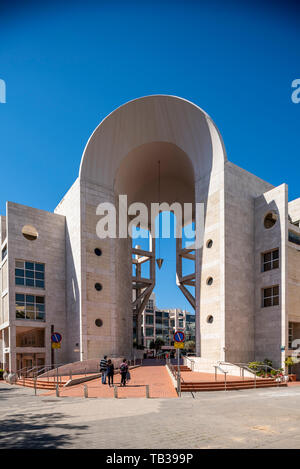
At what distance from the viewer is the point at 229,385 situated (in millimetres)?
17516

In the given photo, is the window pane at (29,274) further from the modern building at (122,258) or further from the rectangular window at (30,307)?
the rectangular window at (30,307)

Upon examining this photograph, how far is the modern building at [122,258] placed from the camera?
26.0 m

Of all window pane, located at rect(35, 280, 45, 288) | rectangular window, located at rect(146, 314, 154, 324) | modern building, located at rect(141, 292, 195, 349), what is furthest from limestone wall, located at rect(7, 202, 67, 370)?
rectangular window, located at rect(146, 314, 154, 324)

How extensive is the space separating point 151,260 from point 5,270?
67.0 feet

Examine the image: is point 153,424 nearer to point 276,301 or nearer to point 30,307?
point 276,301

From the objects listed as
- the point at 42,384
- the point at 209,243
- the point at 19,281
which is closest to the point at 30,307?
the point at 19,281

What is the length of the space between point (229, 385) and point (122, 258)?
19.1 m

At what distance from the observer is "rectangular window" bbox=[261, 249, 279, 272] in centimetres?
2667

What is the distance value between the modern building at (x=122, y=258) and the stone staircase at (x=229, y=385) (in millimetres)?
5208

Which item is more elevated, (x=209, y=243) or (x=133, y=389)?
(x=209, y=243)

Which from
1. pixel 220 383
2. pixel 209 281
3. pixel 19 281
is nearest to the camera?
pixel 220 383

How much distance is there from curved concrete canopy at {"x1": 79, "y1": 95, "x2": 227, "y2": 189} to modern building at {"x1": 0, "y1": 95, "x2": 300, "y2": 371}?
3.6 inches

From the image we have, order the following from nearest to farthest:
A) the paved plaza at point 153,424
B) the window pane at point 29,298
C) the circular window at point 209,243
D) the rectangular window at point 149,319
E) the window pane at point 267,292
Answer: the paved plaza at point 153,424 < the window pane at point 267,292 < the circular window at point 209,243 < the window pane at point 29,298 < the rectangular window at point 149,319

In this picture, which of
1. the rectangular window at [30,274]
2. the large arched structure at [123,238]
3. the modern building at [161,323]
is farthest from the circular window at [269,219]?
the modern building at [161,323]
